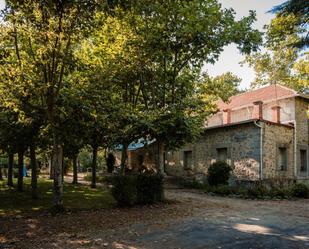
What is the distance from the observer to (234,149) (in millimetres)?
20797

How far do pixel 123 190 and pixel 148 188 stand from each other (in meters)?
1.23

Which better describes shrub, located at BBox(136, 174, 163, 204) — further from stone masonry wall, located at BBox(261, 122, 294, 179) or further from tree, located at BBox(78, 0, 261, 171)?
stone masonry wall, located at BBox(261, 122, 294, 179)

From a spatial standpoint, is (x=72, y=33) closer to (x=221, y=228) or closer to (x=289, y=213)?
(x=221, y=228)

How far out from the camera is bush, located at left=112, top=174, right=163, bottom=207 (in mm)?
12773

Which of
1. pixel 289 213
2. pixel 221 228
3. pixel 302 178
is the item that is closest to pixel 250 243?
pixel 221 228

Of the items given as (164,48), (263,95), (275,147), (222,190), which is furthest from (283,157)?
(164,48)

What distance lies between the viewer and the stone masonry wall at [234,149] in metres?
19.5

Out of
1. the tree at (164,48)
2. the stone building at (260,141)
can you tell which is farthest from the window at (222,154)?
the tree at (164,48)

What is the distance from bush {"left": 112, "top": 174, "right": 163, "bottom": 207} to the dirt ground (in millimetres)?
771

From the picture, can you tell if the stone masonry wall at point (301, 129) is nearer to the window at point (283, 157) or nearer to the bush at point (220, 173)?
the window at point (283, 157)

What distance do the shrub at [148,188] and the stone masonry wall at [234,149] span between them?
25.7 ft

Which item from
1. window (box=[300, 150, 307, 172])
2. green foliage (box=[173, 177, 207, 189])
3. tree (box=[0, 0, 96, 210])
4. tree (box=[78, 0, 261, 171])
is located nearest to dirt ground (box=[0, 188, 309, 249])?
tree (box=[0, 0, 96, 210])

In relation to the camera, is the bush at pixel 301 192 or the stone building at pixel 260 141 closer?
the bush at pixel 301 192

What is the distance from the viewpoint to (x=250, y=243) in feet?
23.8
